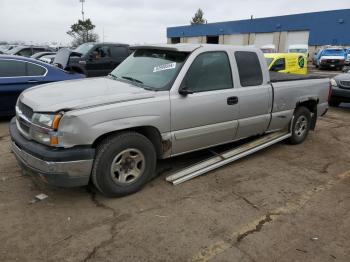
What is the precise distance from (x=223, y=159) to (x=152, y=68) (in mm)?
1646

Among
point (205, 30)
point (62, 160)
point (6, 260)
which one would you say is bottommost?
point (6, 260)

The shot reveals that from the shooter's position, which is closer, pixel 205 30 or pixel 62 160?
pixel 62 160

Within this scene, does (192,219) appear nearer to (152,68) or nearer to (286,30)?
(152,68)

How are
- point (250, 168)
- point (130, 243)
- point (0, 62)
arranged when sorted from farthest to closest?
point (0, 62) < point (250, 168) < point (130, 243)

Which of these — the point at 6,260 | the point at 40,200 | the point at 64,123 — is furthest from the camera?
the point at 40,200

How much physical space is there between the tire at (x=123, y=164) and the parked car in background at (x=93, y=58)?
8598 mm

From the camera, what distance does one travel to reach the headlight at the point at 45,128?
11.3 ft

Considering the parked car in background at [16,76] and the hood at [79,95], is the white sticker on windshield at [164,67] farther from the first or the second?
the parked car in background at [16,76]

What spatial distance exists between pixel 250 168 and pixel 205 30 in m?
52.7

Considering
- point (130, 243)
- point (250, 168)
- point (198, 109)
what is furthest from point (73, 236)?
point (250, 168)

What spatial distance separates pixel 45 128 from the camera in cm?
352

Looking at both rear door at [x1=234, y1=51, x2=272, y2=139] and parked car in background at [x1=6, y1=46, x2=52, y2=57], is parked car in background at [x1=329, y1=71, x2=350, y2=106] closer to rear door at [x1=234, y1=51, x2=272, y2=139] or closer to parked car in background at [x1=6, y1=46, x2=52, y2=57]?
rear door at [x1=234, y1=51, x2=272, y2=139]

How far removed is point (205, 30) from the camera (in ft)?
180

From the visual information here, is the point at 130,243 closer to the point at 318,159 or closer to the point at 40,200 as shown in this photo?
the point at 40,200
